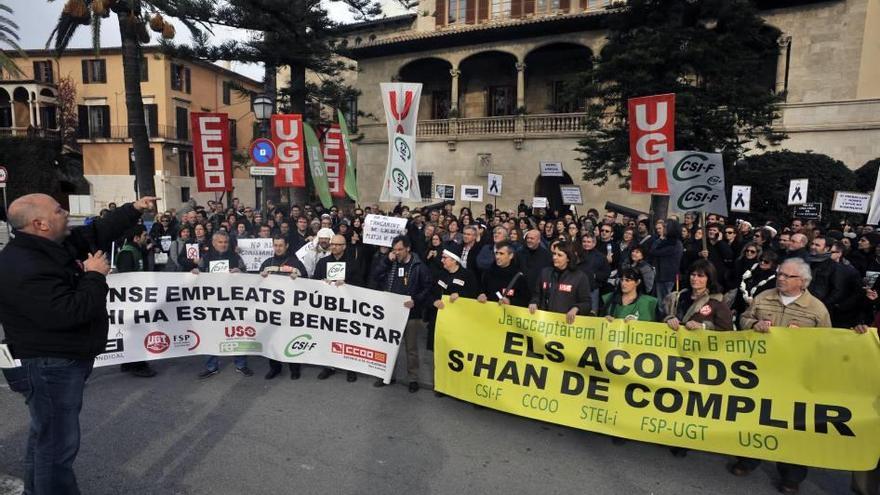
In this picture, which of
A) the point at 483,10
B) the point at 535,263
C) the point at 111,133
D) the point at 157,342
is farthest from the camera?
the point at 111,133

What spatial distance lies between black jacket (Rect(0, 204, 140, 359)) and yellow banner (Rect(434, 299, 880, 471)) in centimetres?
293

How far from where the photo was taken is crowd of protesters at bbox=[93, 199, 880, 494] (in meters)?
4.13

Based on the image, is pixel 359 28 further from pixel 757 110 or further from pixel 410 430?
pixel 410 430

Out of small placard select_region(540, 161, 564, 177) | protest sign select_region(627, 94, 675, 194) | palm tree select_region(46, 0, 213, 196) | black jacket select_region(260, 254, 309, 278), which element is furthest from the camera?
small placard select_region(540, 161, 564, 177)

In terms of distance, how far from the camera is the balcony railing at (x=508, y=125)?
2198 centimetres

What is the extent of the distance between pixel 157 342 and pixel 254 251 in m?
2.36

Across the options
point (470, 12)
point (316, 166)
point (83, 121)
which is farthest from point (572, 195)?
point (83, 121)

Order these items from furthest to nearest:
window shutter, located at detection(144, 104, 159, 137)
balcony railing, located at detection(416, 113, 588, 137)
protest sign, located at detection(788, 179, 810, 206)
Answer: window shutter, located at detection(144, 104, 159, 137)
balcony railing, located at detection(416, 113, 588, 137)
protest sign, located at detection(788, 179, 810, 206)

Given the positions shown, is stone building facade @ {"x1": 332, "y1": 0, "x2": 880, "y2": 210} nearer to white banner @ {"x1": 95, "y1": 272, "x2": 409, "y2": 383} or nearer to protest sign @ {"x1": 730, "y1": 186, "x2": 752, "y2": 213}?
protest sign @ {"x1": 730, "y1": 186, "x2": 752, "y2": 213}

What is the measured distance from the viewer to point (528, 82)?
2466 centimetres

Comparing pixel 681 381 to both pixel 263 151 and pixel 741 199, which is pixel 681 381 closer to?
pixel 263 151

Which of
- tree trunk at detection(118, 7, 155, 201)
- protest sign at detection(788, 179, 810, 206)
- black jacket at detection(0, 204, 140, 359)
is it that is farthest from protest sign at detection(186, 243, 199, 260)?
protest sign at detection(788, 179, 810, 206)

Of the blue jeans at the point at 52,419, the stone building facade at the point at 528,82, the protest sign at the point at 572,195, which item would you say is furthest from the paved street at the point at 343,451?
the stone building facade at the point at 528,82

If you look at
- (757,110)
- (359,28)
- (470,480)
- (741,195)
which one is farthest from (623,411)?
(359,28)
